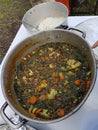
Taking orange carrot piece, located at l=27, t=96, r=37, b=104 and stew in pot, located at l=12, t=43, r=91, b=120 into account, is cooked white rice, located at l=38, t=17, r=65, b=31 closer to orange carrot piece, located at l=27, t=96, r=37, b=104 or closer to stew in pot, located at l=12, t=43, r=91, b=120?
stew in pot, located at l=12, t=43, r=91, b=120

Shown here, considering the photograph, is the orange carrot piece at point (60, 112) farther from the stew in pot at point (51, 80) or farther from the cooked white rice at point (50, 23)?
the cooked white rice at point (50, 23)

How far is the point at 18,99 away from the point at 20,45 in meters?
0.23

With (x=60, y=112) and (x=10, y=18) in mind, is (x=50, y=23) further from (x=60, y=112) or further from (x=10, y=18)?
(x=10, y=18)

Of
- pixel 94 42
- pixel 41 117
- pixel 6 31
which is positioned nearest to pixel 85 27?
pixel 94 42

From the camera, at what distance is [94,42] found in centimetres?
116

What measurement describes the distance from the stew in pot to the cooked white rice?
0.41 ft

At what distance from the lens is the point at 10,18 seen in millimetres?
2543

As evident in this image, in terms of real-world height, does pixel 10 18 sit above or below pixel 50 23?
below

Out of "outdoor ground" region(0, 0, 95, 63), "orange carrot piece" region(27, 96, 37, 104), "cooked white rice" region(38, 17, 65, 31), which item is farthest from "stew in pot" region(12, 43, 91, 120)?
"outdoor ground" region(0, 0, 95, 63)

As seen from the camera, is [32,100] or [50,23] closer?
[32,100]

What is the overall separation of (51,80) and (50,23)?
1.15ft

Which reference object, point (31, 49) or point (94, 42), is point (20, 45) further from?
point (94, 42)

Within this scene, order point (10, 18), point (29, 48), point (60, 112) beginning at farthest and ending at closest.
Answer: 1. point (10, 18)
2. point (29, 48)
3. point (60, 112)

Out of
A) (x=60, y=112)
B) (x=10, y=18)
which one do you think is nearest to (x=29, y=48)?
(x=60, y=112)
